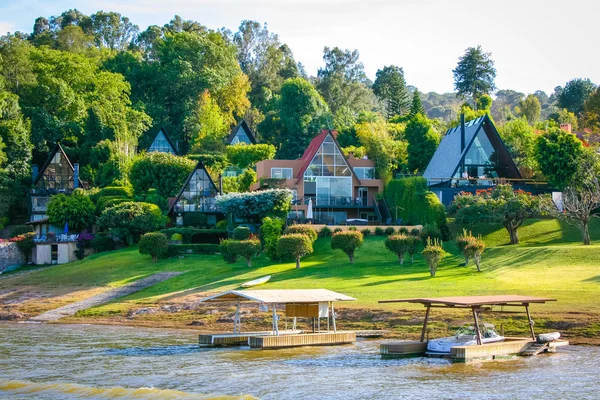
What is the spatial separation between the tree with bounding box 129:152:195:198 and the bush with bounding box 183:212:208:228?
8.92m

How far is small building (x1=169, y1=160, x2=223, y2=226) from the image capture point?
85750mm

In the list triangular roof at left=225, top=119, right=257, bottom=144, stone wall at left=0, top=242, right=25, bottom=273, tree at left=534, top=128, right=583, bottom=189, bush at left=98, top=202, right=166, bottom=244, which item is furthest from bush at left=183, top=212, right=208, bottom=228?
triangular roof at left=225, top=119, right=257, bottom=144

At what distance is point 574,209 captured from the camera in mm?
65500

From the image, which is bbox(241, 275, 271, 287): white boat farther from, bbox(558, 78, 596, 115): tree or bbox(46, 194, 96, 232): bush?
bbox(558, 78, 596, 115): tree

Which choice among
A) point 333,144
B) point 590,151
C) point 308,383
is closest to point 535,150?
point 590,151

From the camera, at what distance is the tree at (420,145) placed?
99.0m

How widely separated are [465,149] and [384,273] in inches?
1091

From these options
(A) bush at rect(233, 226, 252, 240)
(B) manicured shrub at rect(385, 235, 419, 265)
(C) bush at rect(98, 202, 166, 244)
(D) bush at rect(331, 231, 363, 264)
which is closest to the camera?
(B) manicured shrub at rect(385, 235, 419, 265)

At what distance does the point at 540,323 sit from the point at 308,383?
49.4ft

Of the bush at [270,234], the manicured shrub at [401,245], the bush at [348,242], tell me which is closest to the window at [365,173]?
the bush at [270,234]

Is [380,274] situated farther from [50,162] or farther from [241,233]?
[50,162]

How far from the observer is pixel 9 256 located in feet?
263

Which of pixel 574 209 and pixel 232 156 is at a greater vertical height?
pixel 232 156

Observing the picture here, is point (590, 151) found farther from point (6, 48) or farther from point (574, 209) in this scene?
point (6, 48)
